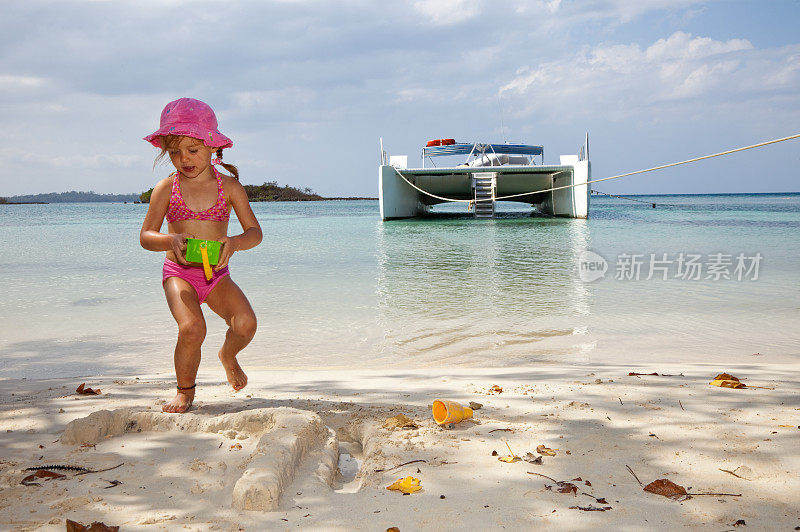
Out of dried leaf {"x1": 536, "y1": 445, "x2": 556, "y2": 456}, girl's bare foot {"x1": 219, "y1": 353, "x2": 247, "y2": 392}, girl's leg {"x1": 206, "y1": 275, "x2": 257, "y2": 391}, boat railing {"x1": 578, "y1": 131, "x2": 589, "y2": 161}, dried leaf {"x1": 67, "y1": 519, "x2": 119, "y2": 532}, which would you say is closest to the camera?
dried leaf {"x1": 67, "y1": 519, "x2": 119, "y2": 532}

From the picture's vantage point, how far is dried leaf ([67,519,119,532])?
1537 mm

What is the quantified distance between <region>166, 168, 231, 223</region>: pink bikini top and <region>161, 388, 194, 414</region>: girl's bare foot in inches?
31.6

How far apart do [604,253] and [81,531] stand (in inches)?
468

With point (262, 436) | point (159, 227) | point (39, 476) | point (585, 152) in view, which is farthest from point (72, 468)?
point (585, 152)

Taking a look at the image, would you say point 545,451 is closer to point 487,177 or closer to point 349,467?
point 349,467

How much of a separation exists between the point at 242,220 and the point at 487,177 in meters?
21.7

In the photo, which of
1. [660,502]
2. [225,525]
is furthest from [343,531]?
[660,502]

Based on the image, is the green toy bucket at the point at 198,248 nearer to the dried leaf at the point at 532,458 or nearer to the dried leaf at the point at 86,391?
the dried leaf at the point at 86,391

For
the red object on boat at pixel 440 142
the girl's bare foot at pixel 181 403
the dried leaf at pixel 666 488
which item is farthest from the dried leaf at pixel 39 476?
the red object on boat at pixel 440 142

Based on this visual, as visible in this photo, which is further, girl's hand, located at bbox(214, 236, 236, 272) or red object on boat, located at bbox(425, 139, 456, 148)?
red object on boat, located at bbox(425, 139, 456, 148)

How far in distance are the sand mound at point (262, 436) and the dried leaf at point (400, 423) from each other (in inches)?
9.5

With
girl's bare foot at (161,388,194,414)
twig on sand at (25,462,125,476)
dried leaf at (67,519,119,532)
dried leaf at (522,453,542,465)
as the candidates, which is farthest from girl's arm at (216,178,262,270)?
dried leaf at (522,453,542,465)

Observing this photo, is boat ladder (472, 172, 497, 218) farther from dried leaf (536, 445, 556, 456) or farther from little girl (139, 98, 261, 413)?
dried leaf (536, 445, 556, 456)

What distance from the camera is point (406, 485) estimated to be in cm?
183
